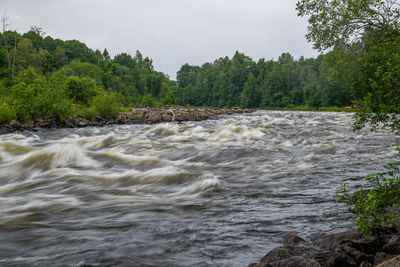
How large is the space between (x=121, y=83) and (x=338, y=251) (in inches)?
3435

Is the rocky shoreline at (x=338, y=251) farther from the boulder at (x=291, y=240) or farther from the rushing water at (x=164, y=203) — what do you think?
the rushing water at (x=164, y=203)

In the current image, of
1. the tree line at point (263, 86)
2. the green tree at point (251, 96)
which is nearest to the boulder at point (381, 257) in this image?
the tree line at point (263, 86)

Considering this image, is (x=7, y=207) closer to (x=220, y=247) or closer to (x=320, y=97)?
(x=220, y=247)

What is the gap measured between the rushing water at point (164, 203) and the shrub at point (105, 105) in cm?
1191

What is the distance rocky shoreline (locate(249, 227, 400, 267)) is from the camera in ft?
7.55

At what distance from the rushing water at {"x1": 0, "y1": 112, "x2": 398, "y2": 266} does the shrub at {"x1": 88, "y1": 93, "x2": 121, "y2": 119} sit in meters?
11.9

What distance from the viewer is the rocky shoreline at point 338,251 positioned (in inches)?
90.6

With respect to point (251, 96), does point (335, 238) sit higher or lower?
lower

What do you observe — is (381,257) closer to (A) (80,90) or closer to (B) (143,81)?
(A) (80,90)

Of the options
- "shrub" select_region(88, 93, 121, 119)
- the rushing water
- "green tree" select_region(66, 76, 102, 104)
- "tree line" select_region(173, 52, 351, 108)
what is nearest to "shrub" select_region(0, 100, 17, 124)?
"shrub" select_region(88, 93, 121, 119)

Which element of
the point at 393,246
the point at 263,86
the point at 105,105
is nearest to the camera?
the point at 393,246

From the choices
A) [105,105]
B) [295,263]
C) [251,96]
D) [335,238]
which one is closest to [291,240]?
[335,238]

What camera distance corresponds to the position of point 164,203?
469 centimetres

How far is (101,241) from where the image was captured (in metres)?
3.29
